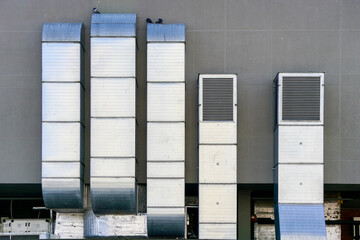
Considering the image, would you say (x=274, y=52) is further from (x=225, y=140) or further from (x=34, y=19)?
(x=34, y=19)

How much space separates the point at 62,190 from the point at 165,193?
270cm

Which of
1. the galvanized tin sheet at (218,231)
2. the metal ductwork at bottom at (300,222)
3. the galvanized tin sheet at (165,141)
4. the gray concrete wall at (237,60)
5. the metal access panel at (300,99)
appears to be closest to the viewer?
the metal ductwork at bottom at (300,222)

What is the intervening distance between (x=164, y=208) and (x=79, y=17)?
18.5 ft

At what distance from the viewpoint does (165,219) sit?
11398 mm

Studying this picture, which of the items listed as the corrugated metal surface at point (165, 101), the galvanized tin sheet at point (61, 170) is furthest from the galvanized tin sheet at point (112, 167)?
the corrugated metal surface at point (165, 101)

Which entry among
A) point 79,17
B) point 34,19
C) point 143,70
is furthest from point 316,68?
point 34,19

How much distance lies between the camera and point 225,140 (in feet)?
37.4

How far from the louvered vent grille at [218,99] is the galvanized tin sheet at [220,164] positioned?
0.79m

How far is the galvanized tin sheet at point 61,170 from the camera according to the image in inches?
448

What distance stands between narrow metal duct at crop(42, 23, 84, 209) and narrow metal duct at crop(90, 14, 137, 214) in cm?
41

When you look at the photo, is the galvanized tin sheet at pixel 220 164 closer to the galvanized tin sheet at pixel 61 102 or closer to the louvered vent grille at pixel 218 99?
the louvered vent grille at pixel 218 99

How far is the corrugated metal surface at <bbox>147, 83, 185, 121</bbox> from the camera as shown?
1144 cm

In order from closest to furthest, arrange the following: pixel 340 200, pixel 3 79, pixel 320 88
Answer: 1. pixel 320 88
2. pixel 3 79
3. pixel 340 200

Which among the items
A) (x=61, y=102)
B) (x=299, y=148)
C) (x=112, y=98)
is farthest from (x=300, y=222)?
(x=61, y=102)
